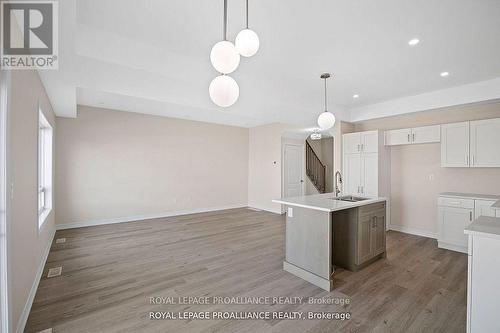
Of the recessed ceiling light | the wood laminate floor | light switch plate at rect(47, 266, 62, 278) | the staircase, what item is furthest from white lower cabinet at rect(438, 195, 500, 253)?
light switch plate at rect(47, 266, 62, 278)

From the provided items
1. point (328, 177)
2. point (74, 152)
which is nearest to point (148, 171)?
point (74, 152)

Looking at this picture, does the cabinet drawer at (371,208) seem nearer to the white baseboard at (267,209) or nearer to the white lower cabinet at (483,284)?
the white lower cabinet at (483,284)

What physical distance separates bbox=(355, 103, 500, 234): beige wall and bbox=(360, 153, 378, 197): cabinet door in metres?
A: 0.60

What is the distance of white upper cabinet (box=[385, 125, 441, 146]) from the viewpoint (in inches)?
174

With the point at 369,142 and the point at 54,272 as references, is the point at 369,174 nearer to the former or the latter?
the point at 369,142

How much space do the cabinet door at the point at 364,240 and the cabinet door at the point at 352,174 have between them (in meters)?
2.23

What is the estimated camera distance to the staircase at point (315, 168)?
351 inches

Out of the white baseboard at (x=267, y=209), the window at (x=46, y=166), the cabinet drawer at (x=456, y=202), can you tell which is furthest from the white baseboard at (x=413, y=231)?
the window at (x=46, y=166)

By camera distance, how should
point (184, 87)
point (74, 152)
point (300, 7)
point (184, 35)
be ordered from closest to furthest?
point (300, 7), point (184, 35), point (184, 87), point (74, 152)

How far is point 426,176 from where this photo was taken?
186 inches

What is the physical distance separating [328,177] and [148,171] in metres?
6.90

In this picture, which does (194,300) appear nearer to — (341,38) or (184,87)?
(184,87)

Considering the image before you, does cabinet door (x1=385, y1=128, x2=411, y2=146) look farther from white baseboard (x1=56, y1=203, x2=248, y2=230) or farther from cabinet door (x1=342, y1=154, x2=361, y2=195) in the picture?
white baseboard (x1=56, y1=203, x2=248, y2=230)

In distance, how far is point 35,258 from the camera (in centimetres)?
256
